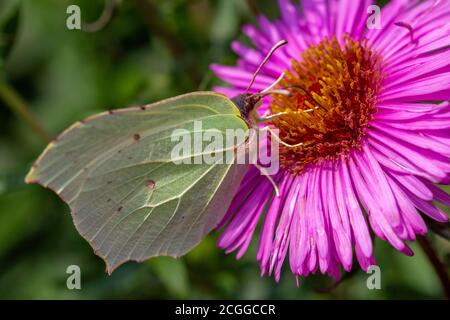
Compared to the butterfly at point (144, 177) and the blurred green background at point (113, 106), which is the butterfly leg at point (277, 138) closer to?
the butterfly at point (144, 177)

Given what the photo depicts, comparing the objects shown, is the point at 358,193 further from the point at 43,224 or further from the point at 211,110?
the point at 43,224

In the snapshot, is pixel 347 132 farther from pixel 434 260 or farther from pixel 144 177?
pixel 144 177

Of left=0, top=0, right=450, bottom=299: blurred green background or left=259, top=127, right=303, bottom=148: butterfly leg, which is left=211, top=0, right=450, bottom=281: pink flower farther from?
left=0, top=0, right=450, bottom=299: blurred green background

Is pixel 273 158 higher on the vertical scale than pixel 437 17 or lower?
lower

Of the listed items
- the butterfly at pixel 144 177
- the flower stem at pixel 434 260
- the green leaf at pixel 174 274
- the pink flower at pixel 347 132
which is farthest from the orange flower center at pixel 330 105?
the green leaf at pixel 174 274

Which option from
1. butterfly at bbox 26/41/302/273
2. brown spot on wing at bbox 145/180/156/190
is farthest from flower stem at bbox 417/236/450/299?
brown spot on wing at bbox 145/180/156/190

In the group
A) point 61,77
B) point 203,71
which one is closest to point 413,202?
point 203,71

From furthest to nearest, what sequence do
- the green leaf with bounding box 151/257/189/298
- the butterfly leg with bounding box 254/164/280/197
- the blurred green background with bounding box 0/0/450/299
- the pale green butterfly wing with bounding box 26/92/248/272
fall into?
the blurred green background with bounding box 0/0/450/299 → the green leaf with bounding box 151/257/189/298 → the butterfly leg with bounding box 254/164/280/197 → the pale green butterfly wing with bounding box 26/92/248/272
